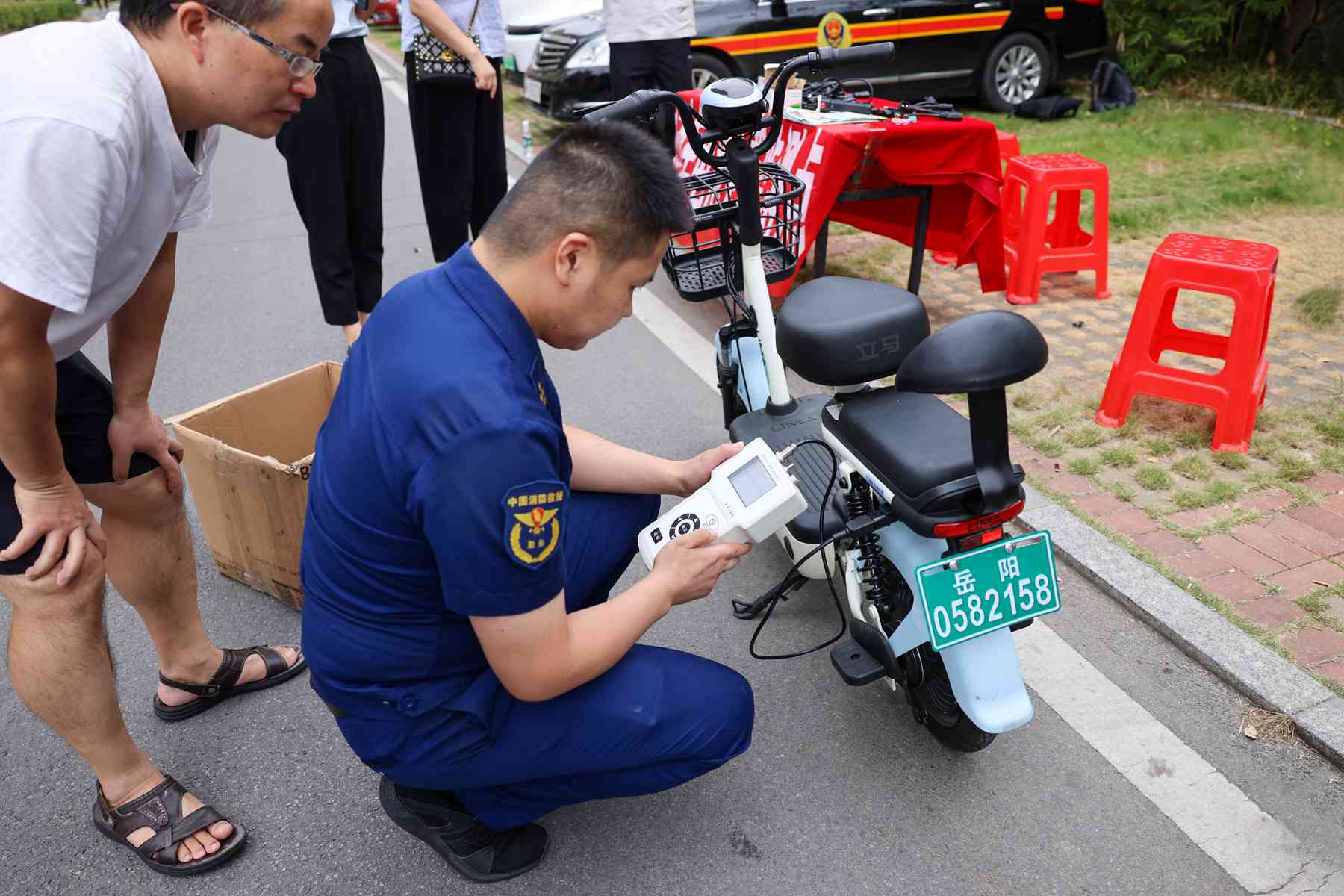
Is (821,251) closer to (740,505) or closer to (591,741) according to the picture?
(740,505)

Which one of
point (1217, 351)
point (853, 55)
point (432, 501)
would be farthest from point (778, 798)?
point (1217, 351)

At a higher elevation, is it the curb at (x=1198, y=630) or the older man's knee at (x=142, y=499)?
the older man's knee at (x=142, y=499)

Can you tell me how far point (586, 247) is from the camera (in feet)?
5.31

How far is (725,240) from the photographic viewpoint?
334 centimetres

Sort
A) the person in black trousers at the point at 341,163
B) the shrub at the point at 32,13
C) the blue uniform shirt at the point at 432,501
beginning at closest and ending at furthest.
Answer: the blue uniform shirt at the point at 432,501 < the person in black trousers at the point at 341,163 < the shrub at the point at 32,13

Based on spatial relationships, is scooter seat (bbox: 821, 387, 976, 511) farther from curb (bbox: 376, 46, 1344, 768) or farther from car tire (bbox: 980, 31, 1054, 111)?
car tire (bbox: 980, 31, 1054, 111)

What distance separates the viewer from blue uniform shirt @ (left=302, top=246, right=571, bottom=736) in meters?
1.52

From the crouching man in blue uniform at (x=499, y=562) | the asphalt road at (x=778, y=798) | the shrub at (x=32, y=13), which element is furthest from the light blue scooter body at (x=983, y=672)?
the shrub at (x=32, y=13)

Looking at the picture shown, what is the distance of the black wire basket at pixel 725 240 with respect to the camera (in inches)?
128

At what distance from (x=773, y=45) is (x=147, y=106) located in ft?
23.6

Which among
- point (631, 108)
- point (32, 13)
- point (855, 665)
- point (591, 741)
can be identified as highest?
point (32, 13)

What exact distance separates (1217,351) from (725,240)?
6.72 feet

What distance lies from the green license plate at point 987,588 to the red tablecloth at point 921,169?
2174 millimetres

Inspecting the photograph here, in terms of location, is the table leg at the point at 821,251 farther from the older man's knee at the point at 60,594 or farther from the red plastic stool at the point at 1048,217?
the older man's knee at the point at 60,594
